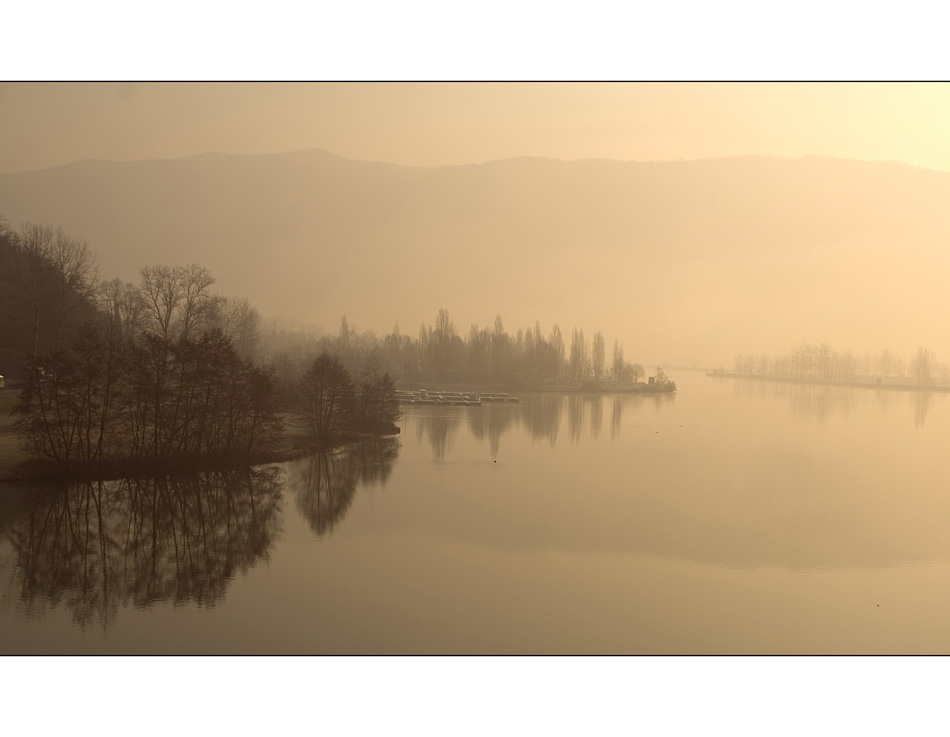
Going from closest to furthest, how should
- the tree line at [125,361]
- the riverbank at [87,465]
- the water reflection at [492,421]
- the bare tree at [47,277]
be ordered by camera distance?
the riverbank at [87,465] < the tree line at [125,361] < the bare tree at [47,277] < the water reflection at [492,421]

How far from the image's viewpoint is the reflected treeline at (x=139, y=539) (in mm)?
7906

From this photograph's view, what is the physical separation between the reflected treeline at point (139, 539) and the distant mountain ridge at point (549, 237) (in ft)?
8.09

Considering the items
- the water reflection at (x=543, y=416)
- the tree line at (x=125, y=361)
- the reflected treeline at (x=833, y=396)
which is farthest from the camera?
the water reflection at (x=543, y=416)

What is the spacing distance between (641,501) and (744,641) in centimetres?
239

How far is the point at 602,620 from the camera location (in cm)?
784

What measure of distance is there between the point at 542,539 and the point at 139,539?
4.70 meters

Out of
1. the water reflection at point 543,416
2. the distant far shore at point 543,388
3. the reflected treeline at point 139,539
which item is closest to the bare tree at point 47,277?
the reflected treeline at point 139,539

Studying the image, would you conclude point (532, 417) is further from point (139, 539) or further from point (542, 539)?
point (139, 539)

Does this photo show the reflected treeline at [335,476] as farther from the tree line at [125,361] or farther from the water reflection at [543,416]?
the water reflection at [543,416]

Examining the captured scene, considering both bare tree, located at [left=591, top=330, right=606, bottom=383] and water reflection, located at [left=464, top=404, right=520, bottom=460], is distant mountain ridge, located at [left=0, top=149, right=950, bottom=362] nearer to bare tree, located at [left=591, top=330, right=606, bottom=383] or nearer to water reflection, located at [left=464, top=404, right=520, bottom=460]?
bare tree, located at [left=591, top=330, right=606, bottom=383]

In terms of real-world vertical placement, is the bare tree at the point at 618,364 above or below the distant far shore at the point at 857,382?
above

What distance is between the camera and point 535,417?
36.6 feet

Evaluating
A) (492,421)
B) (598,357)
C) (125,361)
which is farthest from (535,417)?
(125,361)

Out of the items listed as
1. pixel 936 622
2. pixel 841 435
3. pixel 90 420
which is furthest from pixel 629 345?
pixel 90 420
